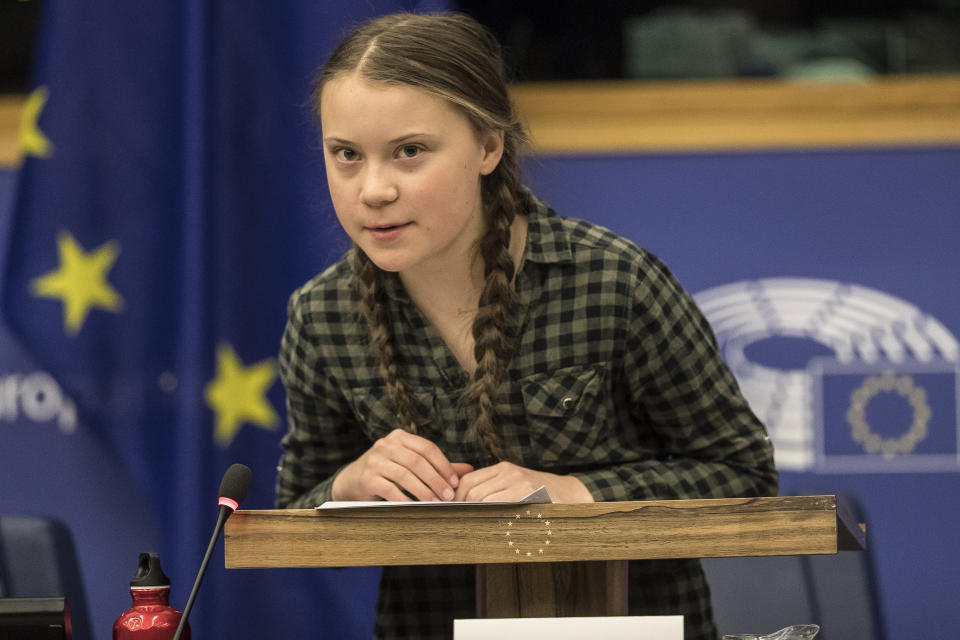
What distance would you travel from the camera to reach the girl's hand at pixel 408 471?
1059 mm

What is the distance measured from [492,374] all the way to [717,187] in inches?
40.2

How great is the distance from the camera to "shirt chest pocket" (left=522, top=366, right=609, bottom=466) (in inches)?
49.3

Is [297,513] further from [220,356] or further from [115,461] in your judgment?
[115,461]

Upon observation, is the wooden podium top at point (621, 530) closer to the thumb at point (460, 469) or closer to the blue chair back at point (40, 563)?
the thumb at point (460, 469)

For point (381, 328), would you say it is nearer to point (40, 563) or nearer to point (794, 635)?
point (794, 635)

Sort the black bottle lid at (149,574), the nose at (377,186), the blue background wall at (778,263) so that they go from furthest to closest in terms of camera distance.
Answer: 1. the blue background wall at (778,263)
2. the nose at (377,186)
3. the black bottle lid at (149,574)

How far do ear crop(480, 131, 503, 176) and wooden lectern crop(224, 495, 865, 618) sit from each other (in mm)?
428

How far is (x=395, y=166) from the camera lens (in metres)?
1.08

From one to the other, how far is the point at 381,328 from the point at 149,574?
1.34 feet

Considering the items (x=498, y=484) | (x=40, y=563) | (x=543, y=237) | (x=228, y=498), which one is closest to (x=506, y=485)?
(x=498, y=484)

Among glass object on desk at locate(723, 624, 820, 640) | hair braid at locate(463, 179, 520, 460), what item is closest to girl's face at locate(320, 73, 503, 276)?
hair braid at locate(463, 179, 520, 460)

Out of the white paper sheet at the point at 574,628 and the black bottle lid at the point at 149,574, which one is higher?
the black bottle lid at the point at 149,574

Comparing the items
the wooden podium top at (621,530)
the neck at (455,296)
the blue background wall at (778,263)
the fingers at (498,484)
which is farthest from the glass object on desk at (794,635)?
the blue background wall at (778,263)

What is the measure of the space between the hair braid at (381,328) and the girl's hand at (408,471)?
157mm
